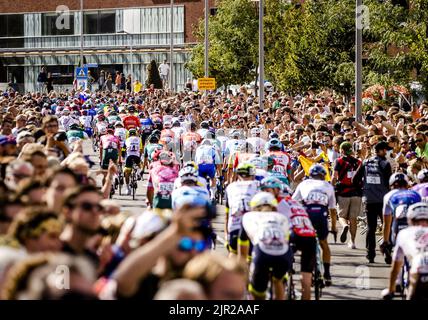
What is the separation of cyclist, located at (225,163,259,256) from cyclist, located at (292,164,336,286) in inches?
38.9

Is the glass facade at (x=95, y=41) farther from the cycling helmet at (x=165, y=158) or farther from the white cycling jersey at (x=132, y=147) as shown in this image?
the cycling helmet at (x=165, y=158)

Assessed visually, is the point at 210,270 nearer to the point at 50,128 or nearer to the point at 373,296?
the point at 373,296

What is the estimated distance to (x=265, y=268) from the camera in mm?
11102

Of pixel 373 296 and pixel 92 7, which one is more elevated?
pixel 92 7

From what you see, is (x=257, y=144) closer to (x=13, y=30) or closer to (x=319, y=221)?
(x=319, y=221)

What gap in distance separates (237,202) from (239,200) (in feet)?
0.12

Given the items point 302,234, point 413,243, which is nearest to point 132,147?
point 302,234

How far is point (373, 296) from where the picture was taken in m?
13.9

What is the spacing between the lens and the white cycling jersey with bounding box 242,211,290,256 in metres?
11.0

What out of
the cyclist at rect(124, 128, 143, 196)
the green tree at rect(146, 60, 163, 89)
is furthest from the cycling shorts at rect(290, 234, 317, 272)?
the green tree at rect(146, 60, 163, 89)

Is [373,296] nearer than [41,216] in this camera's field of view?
No

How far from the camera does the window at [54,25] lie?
304 feet
